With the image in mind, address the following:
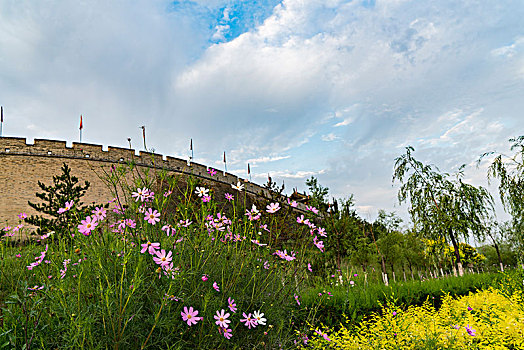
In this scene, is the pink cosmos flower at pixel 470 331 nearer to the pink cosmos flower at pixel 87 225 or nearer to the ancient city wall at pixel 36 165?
the pink cosmos flower at pixel 87 225

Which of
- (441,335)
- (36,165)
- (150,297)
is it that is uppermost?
(36,165)

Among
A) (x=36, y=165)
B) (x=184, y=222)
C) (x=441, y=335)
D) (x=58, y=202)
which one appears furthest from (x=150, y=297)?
(x=36, y=165)

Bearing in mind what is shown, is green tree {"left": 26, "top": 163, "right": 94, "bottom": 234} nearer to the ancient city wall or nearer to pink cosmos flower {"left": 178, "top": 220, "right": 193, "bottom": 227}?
→ the ancient city wall

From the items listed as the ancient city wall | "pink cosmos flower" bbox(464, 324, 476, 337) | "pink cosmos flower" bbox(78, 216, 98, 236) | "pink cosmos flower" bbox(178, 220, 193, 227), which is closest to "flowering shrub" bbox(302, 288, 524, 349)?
"pink cosmos flower" bbox(464, 324, 476, 337)

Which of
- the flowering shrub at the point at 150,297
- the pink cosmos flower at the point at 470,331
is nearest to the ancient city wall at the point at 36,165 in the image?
the flowering shrub at the point at 150,297

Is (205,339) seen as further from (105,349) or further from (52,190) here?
(52,190)

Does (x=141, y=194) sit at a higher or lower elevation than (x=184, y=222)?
higher

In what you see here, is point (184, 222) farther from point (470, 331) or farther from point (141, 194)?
point (470, 331)

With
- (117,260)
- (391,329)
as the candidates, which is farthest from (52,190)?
(391,329)

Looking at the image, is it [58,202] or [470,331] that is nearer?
[470,331]

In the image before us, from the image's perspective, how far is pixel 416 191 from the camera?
10742 millimetres

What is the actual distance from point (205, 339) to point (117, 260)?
2.73ft

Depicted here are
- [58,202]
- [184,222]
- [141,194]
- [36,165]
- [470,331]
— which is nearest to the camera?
[141,194]

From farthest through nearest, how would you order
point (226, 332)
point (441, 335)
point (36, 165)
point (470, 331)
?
point (36, 165), point (441, 335), point (470, 331), point (226, 332)
